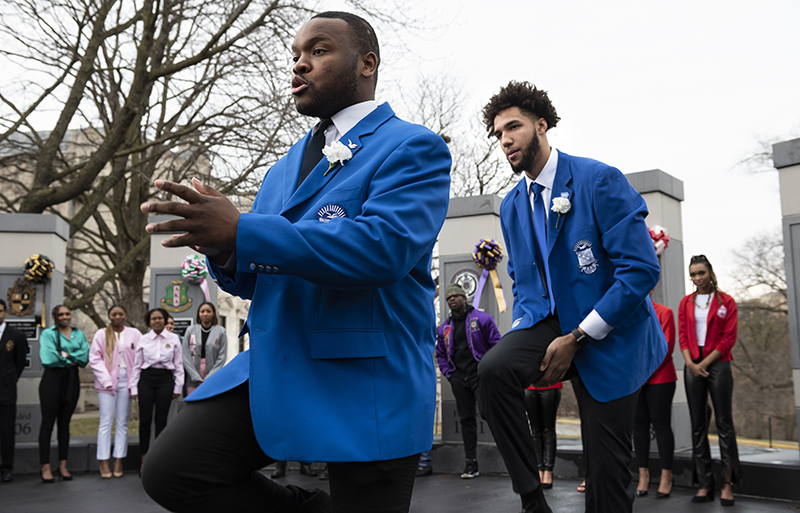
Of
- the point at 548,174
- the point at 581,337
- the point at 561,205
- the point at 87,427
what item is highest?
the point at 548,174

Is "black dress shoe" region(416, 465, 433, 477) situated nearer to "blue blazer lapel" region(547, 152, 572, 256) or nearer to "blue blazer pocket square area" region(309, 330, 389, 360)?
"blue blazer lapel" region(547, 152, 572, 256)

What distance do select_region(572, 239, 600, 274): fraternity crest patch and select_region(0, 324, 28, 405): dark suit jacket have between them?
7917mm

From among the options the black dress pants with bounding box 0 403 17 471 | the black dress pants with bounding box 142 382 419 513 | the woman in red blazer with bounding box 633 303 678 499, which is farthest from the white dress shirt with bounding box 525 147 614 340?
the black dress pants with bounding box 0 403 17 471

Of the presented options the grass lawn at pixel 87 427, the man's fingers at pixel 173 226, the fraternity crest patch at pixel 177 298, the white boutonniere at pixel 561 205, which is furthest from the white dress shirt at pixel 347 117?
the grass lawn at pixel 87 427

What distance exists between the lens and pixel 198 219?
1687 millimetres

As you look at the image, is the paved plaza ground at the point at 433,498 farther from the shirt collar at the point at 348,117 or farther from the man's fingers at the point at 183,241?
the man's fingers at the point at 183,241

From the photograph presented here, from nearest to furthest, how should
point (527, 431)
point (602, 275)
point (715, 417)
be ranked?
point (527, 431), point (602, 275), point (715, 417)

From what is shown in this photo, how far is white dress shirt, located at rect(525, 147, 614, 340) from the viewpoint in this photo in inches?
121

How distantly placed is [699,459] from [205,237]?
6.36 meters

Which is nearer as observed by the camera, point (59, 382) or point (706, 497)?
point (706, 497)

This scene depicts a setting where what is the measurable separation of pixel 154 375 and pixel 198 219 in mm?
8263

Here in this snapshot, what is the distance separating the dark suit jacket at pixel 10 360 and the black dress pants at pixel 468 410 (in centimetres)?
536

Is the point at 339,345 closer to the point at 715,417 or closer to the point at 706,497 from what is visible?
the point at 715,417

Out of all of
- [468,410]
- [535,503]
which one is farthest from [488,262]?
[535,503]
